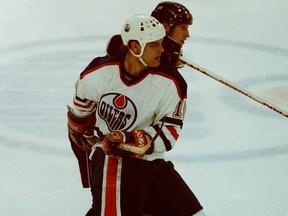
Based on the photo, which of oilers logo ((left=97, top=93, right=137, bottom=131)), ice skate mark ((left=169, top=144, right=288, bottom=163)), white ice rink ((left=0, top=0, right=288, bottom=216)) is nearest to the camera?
oilers logo ((left=97, top=93, right=137, bottom=131))

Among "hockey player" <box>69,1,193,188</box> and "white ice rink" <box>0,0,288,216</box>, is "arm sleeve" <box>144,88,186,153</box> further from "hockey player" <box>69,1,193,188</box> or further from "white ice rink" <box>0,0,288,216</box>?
"white ice rink" <box>0,0,288,216</box>

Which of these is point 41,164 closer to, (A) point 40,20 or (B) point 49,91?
(B) point 49,91

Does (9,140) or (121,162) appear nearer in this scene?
(121,162)

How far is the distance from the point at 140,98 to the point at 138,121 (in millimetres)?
83

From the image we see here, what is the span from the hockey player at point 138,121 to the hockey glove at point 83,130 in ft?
0.38

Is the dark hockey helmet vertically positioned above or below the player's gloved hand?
above

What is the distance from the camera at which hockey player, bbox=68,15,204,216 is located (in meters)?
2.10

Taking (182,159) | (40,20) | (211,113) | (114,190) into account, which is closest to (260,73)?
(211,113)

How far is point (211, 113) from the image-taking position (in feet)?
12.0

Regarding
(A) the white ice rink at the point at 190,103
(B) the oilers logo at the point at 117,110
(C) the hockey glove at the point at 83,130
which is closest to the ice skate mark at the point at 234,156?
(A) the white ice rink at the point at 190,103

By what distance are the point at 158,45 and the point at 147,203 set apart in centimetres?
56

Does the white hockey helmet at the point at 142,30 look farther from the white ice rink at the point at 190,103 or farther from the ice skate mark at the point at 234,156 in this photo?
the ice skate mark at the point at 234,156

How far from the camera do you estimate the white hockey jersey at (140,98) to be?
2.12 meters

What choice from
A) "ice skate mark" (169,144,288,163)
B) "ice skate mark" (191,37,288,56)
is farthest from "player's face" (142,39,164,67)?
"ice skate mark" (191,37,288,56)
